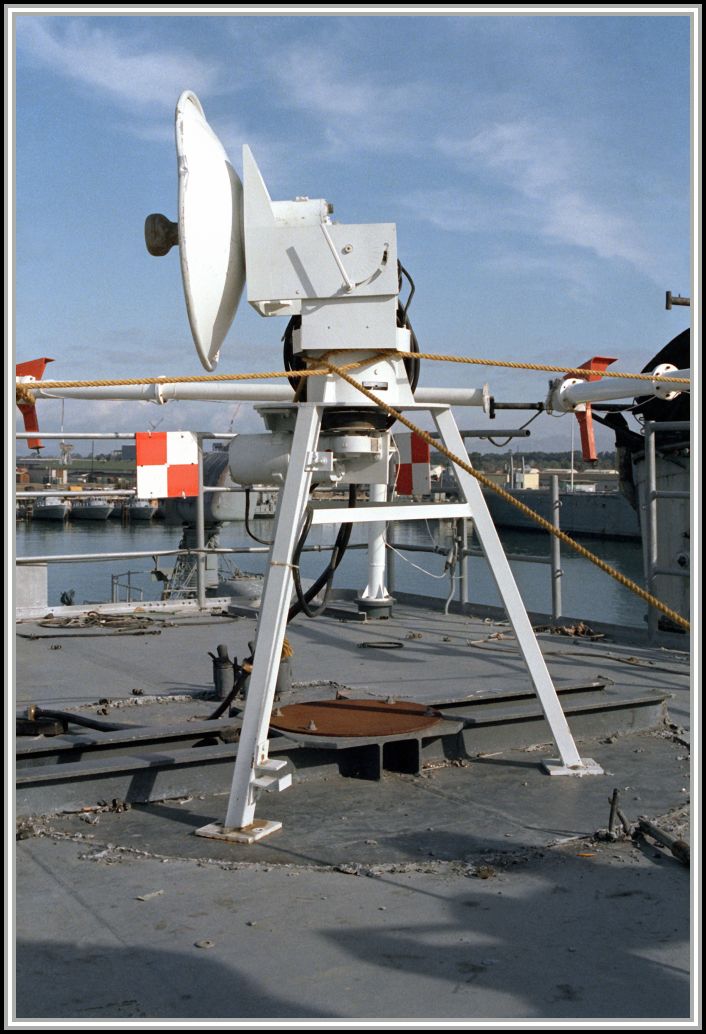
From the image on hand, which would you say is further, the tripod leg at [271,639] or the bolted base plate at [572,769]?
the bolted base plate at [572,769]

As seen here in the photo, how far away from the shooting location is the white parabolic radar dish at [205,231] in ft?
10.9

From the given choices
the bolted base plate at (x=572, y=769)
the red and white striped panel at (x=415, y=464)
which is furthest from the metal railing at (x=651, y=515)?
the bolted base plate at (x=572, y=769)

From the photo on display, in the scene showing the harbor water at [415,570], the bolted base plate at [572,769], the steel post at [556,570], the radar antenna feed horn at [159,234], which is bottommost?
the harbor water at [415,570]

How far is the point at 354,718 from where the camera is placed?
4.10 meters

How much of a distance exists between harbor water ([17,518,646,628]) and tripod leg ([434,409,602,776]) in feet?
14.3

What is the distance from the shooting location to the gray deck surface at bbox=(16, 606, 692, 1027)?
215cm

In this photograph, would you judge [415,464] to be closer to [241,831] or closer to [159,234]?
[159,234]

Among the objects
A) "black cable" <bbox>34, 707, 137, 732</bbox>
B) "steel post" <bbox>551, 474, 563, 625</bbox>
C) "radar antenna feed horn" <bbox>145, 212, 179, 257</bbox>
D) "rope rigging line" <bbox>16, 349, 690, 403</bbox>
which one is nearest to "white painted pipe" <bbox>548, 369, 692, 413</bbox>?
"rope rigging line" <bbox>16, 349, 690, 403</bbox>

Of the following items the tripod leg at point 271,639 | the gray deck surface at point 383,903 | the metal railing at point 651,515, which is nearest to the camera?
the gray deck surface at point 383,903

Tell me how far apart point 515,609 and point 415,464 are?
13.9 ft

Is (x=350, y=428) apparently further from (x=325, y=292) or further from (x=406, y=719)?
(x=406, y=719)

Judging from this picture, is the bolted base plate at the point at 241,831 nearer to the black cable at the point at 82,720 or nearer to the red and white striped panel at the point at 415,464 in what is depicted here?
the black cable at the point at 82,720

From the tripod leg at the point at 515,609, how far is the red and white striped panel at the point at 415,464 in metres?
3.87

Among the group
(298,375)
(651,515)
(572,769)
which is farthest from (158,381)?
(651,515)
